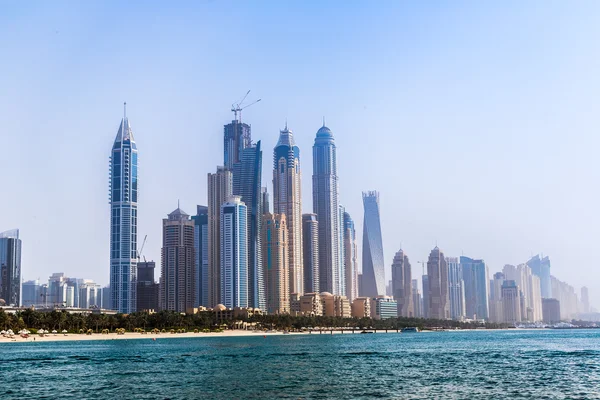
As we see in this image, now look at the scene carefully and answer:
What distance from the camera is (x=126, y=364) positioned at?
374ft

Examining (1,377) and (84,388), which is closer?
(84,388)

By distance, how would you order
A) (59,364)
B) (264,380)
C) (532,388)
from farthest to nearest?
(59,364), (264,380), (532,388)

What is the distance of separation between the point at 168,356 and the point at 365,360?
35027mm

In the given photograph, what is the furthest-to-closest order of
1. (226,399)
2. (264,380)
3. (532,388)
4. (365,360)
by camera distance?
(365,360)
(264,380)
(532,388)
(226,399)

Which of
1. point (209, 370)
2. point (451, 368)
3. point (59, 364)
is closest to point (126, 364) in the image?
point (59, 364)

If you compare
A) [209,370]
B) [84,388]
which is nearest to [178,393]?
[84,388]

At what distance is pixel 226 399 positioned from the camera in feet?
236

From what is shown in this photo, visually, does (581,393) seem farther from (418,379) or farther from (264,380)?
(264,380)

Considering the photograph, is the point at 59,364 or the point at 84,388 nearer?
the point at 84,388

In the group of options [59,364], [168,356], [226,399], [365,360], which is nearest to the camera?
[226,399]

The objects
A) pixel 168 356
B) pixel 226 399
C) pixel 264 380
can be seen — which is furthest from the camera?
pixel 168 356

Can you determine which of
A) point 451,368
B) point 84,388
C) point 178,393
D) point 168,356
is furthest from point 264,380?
point 168,356

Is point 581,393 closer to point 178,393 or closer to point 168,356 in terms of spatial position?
point 178,393

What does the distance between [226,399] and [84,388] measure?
1872cm
